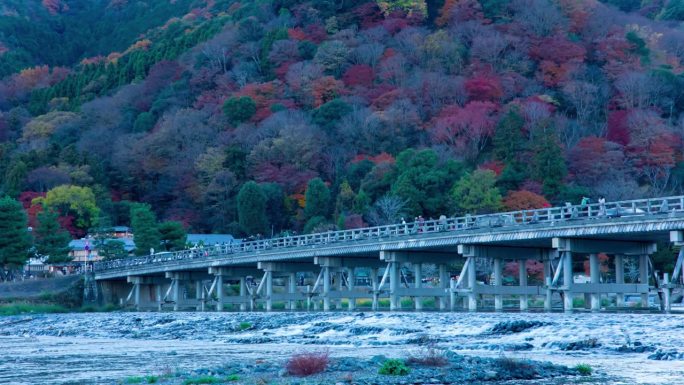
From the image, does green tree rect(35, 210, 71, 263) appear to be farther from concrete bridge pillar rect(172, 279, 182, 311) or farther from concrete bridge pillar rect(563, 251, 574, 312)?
concrete bridge pillar rect(563, 251, 574, 312)

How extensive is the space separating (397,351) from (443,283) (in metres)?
28.5

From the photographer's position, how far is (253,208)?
10281 cm

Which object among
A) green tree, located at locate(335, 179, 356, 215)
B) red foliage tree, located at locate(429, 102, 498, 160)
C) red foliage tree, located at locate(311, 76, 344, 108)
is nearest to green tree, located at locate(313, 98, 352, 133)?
red foliage tree, located at locate(311, 76, 344, 108)

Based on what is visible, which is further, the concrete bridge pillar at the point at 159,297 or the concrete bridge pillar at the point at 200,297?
the concrete bridge pillar at the point at 159,297

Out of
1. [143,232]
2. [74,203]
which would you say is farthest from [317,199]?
[74,203]

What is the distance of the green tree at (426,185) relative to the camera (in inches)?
3472

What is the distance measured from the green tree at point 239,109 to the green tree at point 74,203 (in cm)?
1992

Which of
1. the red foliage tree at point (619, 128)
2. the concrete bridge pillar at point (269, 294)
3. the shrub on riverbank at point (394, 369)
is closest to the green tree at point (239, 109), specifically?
the red foliage tree at point (619, 128)

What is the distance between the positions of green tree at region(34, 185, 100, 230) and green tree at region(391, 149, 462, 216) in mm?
33738

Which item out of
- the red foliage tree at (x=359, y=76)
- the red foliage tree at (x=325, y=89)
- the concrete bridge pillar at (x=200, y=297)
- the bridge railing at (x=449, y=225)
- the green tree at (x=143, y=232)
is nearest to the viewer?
the bridge railing at (x=449, y=225)

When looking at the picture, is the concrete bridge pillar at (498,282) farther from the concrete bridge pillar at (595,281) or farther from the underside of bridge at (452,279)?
the concrete bridge pillar at (595,281)

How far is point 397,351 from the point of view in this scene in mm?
32562

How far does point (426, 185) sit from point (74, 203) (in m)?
37.4

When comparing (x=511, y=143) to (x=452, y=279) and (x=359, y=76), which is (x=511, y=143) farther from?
(x=359, y=76)
